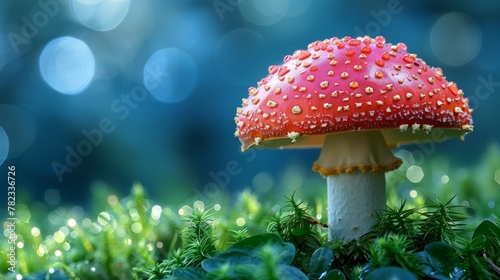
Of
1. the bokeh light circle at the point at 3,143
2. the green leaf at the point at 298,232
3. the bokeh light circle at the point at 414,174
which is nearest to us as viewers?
the green leaf at the point at 298,232

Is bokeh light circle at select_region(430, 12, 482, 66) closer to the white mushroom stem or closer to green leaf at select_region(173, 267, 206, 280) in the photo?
the white mushroom stem

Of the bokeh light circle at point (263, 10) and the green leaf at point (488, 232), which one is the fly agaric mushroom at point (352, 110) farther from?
the bokeh light circle at point (263, 10)

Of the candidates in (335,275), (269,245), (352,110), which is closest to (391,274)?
(335,275)

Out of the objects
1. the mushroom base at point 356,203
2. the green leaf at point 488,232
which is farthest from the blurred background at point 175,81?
the green leaf at point 488,232

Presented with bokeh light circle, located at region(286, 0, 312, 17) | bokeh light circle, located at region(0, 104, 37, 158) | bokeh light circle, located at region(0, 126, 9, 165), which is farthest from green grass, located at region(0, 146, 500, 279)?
bokeh light circle, located at region(286, 0, 312, 17)

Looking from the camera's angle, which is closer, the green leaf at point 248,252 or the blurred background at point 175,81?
the green leaf at point 248,252
